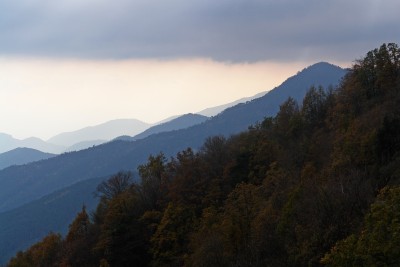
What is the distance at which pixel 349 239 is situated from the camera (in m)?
21.7

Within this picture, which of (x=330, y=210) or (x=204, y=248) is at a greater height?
(x=330, y=210)

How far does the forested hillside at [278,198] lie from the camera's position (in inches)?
1158

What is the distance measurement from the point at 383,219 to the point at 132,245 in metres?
45.3

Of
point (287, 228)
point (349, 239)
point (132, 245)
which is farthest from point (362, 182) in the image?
point (132, 245)

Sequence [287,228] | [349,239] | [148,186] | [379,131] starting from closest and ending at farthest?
[349,239], [287,228], [379,131], [148,186]

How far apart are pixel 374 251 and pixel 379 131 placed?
2783cm

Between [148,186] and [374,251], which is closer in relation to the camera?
[374,251]

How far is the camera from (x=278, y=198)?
1719 inches

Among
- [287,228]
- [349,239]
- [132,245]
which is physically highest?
[349,239]

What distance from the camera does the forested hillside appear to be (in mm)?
29406

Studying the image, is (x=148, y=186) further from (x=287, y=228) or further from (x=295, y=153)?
(x=287, y=228)

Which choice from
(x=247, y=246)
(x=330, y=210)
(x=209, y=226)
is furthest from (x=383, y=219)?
(x=209, y=226)

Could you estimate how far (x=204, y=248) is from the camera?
41.5m

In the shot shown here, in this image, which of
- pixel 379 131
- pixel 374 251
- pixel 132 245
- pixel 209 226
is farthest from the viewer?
pixel 132 245
